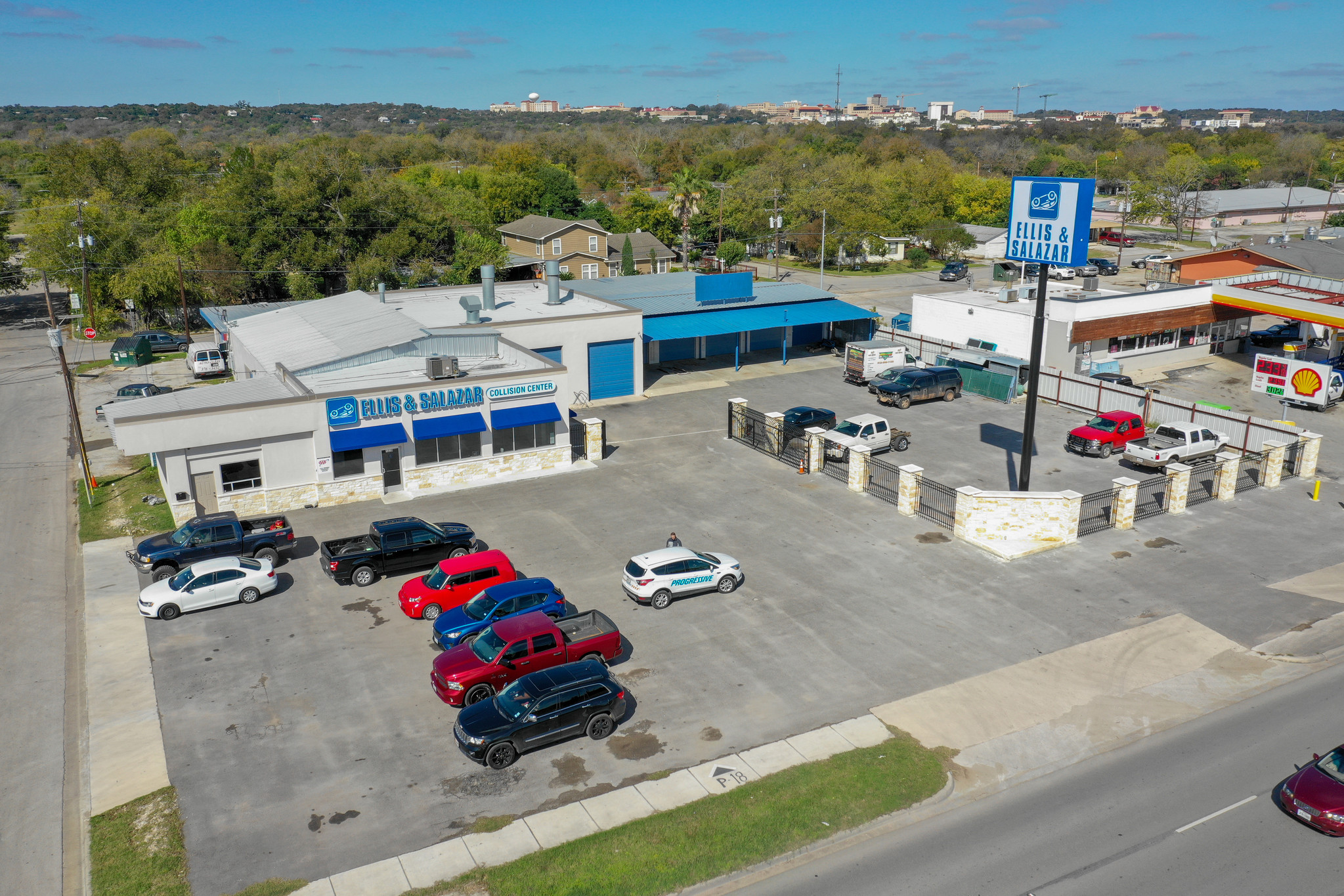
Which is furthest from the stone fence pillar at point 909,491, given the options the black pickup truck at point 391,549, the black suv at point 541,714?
the black suv at point 541,714

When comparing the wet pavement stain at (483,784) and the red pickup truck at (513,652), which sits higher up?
the red pickup truck at (513,652)

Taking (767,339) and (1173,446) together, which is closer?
(1173,446)

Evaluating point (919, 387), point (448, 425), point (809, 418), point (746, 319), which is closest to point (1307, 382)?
point (919, 387)

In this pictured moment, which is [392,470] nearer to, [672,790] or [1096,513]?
[672,790]

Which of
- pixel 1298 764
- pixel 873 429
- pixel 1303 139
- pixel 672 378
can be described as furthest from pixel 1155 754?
pixel 1303 139

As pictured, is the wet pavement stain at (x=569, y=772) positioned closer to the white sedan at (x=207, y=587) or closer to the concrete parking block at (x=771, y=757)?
the concrete parking block at (x=771, y=757)

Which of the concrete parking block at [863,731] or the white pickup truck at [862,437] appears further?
the white pickup truck at [862,437]

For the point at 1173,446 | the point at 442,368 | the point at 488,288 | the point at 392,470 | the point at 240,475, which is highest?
the point at 488,288
